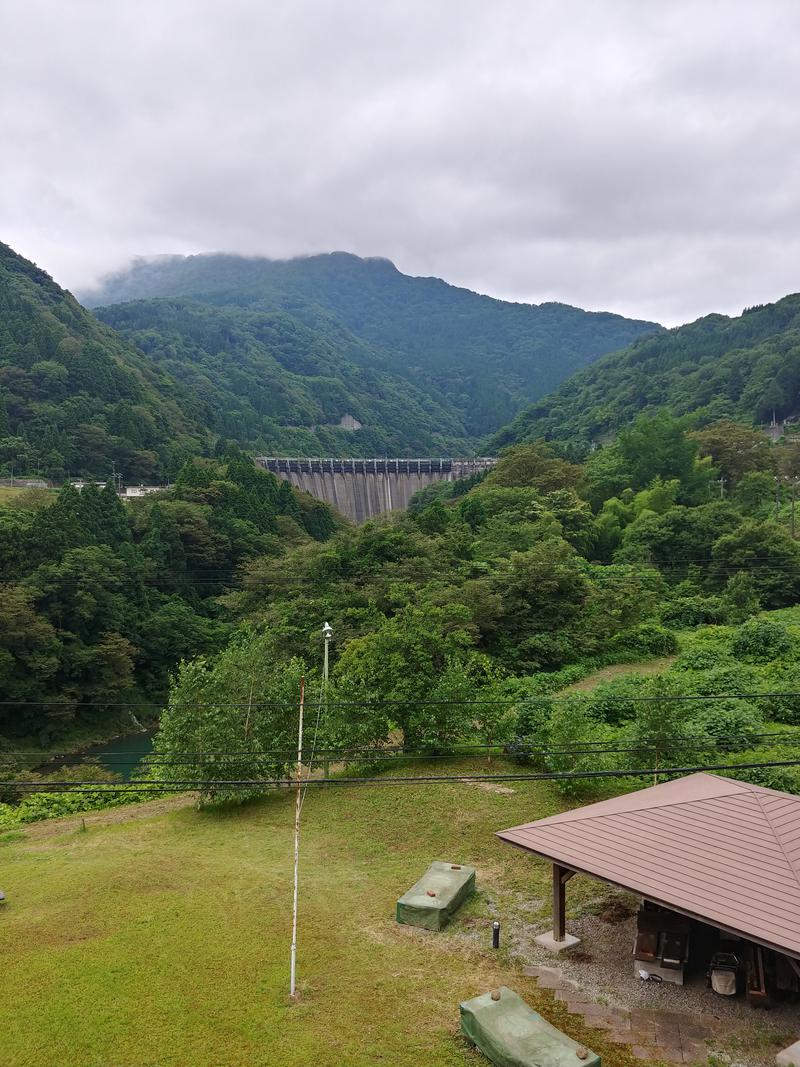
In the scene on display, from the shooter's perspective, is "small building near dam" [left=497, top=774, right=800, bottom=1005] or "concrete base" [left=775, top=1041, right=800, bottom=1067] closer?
"concrete base" [left=775, top=1041, right=800, bottom=1067]

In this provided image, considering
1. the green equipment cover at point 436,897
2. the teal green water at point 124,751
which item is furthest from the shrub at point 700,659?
the teal green water at point 124,751

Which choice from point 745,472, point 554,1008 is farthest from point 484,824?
point 745,472

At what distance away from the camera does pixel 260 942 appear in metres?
12.6

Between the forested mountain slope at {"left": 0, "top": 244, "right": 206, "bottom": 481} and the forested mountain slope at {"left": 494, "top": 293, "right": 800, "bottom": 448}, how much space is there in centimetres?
4739

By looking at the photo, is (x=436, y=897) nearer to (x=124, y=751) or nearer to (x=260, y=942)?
(x=260, y=942)

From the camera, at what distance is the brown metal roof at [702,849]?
943cm

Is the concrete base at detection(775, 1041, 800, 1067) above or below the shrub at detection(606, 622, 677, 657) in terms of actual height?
below

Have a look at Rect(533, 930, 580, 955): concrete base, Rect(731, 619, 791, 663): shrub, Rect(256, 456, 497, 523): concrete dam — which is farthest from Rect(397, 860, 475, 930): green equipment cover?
Rect(256, 456, 497, 523): concrete dam

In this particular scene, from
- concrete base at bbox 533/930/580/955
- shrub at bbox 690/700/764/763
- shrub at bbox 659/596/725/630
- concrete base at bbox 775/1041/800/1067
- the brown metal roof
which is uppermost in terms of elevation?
shrub at bbox 659/596/725/630

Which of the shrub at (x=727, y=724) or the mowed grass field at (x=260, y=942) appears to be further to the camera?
the shrub at (x=727, y=724)

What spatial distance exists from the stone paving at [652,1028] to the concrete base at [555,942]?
1.06 m

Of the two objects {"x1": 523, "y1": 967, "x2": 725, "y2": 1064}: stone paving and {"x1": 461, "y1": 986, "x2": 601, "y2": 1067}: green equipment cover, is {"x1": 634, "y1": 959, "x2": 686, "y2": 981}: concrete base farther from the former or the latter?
{"x1": 461, "y1": 986, "x2": 601, "y2": 1067}: green equipment cover

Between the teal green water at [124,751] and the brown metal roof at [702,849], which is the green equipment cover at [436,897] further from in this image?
the teal green water at [124,751]

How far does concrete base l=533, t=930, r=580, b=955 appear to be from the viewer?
39.1ft
